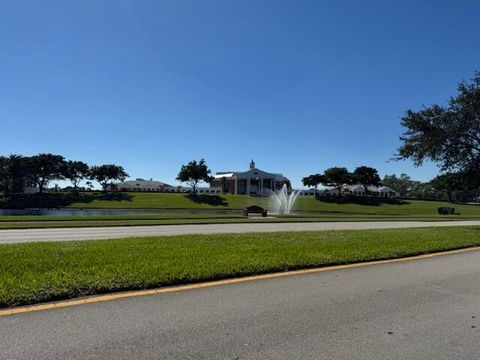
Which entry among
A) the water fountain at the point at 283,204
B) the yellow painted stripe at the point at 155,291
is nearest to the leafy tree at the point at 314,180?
the water fountain at the point at 283,204

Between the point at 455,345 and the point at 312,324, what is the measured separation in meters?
1.46

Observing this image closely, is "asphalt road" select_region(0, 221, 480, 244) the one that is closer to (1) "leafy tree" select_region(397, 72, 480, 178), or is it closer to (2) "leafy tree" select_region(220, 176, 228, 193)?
(1) "leafy tree" select_region(397, 72, 480, 178)

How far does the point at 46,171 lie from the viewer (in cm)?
9588

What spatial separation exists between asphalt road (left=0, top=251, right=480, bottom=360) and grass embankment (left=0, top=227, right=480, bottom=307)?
2.21 ft

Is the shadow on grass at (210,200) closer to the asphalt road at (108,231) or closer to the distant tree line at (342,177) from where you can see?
the distant tree line at (342,177)

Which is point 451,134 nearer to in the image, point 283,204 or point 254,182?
point 283,204

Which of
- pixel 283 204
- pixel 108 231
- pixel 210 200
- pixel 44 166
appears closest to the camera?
pixel 108 231

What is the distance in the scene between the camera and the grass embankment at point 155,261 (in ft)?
20.6

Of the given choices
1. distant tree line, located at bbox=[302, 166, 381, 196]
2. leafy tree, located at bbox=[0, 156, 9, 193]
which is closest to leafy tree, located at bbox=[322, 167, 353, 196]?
distant tree line, located at bbox=[302, 166, 381, 196]

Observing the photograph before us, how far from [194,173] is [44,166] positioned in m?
31.6

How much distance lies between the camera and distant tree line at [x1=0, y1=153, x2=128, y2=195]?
95062 mm

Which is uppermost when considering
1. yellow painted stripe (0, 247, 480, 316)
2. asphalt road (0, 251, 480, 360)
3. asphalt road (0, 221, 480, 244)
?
asphalt road (0, 221, 480, 244)

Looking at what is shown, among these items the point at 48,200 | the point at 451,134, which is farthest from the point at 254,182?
the point at 451,134

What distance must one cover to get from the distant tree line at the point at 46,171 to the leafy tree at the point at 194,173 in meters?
18.0
